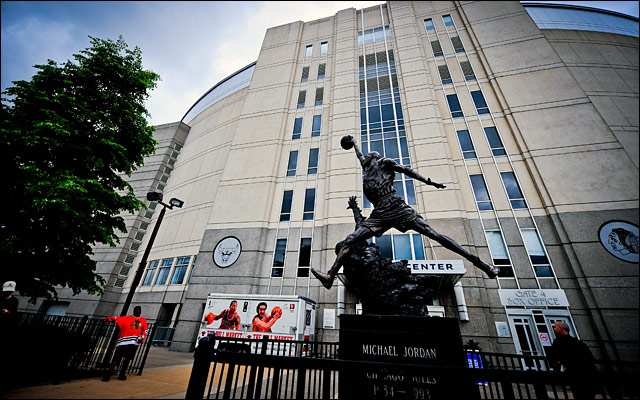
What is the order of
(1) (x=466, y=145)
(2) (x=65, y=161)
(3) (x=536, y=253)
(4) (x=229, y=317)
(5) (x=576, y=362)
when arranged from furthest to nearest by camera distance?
(1) (x=466, y=145) → (3) (x=536, y=253) → (4) (x=229, y=317) → (2) (x=65, y=161) → (5) (x=576, y=362)

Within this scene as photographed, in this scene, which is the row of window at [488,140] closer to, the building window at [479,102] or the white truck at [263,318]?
the building window at [479,102]

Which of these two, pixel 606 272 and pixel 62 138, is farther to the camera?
pixel 606 272

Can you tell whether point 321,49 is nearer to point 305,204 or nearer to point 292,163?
point 292,163

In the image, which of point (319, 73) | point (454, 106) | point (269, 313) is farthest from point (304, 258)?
point (319, 73)

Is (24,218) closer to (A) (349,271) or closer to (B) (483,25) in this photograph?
(A) (349,271)

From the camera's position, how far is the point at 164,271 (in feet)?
65.6

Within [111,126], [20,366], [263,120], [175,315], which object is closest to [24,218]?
[111,126]

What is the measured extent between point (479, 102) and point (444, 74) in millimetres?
3795

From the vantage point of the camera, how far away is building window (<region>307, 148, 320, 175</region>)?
1786cm

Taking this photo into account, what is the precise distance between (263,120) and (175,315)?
1659cm

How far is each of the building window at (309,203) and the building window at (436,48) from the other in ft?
50.0

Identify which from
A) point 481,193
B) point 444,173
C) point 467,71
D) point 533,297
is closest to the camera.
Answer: point 533,297

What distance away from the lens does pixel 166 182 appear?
96.1 ft

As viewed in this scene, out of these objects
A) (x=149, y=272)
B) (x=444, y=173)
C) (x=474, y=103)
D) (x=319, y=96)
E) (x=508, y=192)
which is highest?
(x=319, y=96)
